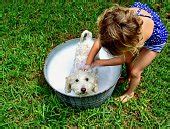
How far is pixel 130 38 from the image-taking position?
272 centimetres

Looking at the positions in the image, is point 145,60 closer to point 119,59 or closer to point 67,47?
point 119,59

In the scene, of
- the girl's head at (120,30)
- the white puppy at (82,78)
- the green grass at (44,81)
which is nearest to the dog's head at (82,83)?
the white puppy at (82,78)

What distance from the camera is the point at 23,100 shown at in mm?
3555

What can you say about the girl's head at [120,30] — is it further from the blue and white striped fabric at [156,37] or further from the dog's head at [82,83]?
the dog's head at [82,83]

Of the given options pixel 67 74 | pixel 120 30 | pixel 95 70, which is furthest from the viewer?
pixel 67 74

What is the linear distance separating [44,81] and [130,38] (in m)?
1.28

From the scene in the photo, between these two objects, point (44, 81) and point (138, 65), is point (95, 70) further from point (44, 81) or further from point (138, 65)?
point (44, 81)

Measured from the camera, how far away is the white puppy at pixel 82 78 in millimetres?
3094

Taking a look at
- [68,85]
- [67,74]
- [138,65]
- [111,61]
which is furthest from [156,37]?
[67,74]

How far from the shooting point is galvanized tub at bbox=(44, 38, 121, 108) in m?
3.19

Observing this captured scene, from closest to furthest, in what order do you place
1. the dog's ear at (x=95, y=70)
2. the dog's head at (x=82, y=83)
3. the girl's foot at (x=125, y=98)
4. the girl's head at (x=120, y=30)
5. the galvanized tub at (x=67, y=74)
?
the girl's head at (x=120, y=30) → the dog's head at (x=82, y=83) → the galvanized tub at (x=67, y=74) → the dog's ear at (x=95, y=70) → the girl's foot at (x=125, y=98)

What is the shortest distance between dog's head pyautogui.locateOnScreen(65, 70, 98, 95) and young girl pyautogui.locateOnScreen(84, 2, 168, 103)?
88 millimetres

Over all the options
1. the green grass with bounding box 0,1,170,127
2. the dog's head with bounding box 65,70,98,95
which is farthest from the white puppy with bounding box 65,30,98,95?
the green grass with bounding box 0,1,170,127

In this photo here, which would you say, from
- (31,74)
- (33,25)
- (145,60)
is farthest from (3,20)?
(145,60)
